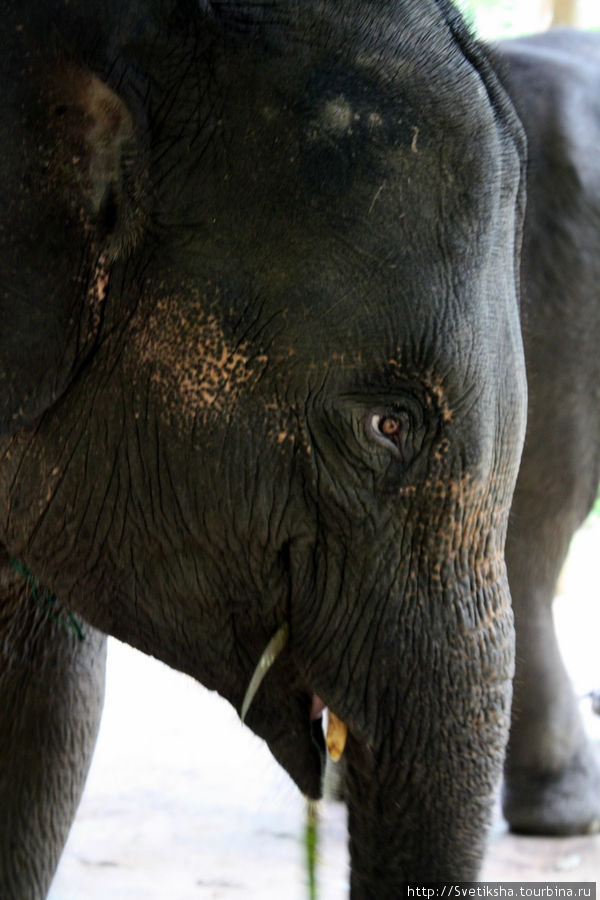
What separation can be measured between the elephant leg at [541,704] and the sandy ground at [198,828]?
A: 80 mm

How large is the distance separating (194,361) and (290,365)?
12 cm

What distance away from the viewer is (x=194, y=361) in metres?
1.64

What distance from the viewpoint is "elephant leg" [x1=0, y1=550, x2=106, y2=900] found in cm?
226

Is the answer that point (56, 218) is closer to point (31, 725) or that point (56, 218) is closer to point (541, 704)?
point (31, 725)

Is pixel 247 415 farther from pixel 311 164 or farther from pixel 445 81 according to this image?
pixel 445 81

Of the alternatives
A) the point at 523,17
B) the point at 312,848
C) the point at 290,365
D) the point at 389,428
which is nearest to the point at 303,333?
the point at 290,365

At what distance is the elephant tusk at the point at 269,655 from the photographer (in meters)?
1.71

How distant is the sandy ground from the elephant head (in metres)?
0.87

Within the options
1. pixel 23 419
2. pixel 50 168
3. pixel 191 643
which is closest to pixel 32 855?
pixel 191 643

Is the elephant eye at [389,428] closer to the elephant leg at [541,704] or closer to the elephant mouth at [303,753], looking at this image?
the elephant mouth at [303,753]

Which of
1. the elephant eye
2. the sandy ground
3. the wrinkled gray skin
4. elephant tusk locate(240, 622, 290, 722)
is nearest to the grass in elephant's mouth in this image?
elephant tusk locate(240, 622, 290, 722)

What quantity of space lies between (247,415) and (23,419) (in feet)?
0.92

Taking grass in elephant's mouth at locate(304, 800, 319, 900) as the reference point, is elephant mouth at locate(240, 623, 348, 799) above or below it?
above

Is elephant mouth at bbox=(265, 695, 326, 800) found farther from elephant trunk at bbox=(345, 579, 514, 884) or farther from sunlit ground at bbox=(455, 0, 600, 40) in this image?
sunlit ground at bbox=(455, 0, 600, 40)
